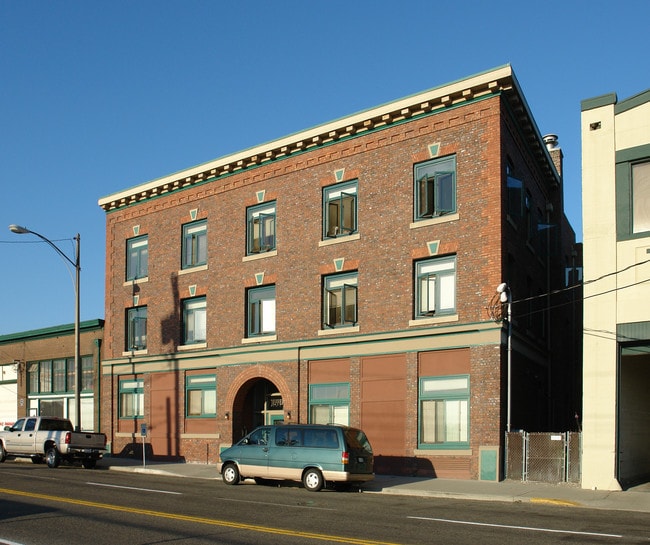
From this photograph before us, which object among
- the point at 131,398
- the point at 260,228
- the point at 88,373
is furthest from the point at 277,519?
the point at 88,373

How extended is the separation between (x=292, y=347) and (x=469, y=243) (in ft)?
26.4

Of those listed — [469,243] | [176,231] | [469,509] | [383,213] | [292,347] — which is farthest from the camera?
[176,231]

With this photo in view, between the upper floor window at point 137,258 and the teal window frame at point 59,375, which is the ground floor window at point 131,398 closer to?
the upper floor window at point 137,258

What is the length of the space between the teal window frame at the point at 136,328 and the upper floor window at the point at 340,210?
11.3 m

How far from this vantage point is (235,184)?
32.4m

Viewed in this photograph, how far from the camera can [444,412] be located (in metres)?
25.2

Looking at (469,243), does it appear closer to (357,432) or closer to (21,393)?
(357,432)

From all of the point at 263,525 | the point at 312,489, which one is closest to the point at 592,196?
the point at 312,489

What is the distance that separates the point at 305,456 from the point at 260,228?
11869mm

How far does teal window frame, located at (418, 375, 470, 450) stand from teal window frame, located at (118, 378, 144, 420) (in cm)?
1521

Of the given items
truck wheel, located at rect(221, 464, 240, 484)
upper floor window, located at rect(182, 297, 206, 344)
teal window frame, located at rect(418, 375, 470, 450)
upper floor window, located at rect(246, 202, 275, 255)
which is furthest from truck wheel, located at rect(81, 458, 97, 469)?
teal window frame, located at rect(418, 375, 470, 450)

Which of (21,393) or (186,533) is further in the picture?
(21,393)

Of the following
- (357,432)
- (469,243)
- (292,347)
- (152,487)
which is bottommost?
(152,487)

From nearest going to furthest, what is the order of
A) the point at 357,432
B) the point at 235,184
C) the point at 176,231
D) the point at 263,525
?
the point at 263,525, the point at 357,432, the point at 235,184, the point at 176,231
